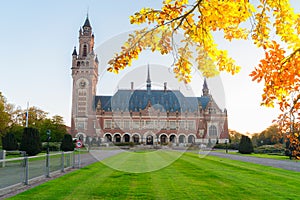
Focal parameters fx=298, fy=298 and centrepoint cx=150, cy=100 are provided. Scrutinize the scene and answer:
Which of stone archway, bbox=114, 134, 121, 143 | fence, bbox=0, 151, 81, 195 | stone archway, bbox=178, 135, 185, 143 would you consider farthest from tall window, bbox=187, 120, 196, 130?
fence, bbox=0, 151, 81, 195

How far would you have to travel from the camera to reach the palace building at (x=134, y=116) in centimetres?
6831

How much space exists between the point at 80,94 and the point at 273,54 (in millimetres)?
67686

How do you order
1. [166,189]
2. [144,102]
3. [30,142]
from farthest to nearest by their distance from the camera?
1. [144,102]
2. [30,142]
3. [166,189]

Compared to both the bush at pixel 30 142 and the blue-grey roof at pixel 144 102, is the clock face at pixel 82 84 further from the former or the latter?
the bush at pixel 30 142

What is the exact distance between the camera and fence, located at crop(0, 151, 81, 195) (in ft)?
30.6

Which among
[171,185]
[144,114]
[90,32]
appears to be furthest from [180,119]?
[171,185]

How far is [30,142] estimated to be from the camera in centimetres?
2636

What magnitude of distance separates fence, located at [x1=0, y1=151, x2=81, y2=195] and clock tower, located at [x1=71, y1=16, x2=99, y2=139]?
176ft

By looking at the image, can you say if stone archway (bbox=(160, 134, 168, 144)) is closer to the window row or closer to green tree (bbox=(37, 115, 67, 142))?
the window row

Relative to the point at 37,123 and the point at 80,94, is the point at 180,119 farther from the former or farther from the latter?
the point at 37,123

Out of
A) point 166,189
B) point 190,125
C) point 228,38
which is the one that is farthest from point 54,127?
point 228,38

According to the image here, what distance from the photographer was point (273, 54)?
144 inches

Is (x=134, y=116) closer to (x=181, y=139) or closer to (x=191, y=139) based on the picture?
(x=181, y=139)

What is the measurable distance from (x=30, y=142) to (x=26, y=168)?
16.6 meters
